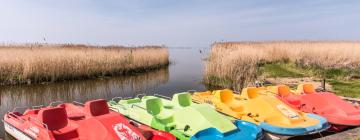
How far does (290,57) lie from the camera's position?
71.3 ft

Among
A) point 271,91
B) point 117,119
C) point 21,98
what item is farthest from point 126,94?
point 117,119

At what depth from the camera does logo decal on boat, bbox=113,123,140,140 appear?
6.14 metres

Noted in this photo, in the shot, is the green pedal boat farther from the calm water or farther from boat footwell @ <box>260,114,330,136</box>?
the calm water

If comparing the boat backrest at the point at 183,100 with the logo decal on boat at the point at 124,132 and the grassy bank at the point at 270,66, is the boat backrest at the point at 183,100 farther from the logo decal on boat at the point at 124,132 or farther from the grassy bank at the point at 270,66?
the grassy bank at the point at 270,66

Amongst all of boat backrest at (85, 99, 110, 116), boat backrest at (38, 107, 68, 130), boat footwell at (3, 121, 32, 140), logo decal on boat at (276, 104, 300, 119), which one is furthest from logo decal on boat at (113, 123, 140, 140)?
logo decal on boat at (276, 104, 300, 119)

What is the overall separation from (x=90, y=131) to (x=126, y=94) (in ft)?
30.2

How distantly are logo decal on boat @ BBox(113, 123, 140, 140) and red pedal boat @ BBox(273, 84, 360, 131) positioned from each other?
15.9ft

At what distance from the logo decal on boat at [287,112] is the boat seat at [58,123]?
4.84 m

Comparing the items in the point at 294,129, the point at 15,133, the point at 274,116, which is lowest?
the point at 15,133

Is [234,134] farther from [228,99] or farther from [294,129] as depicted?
[228,99]

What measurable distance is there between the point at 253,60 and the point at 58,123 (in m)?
11.9

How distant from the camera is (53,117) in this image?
707 cm

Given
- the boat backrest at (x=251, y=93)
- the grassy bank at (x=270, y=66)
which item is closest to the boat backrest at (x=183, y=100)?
the boat backrest at (x=251, y=93)

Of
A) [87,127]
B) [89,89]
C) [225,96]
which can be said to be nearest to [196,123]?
[87,127]
